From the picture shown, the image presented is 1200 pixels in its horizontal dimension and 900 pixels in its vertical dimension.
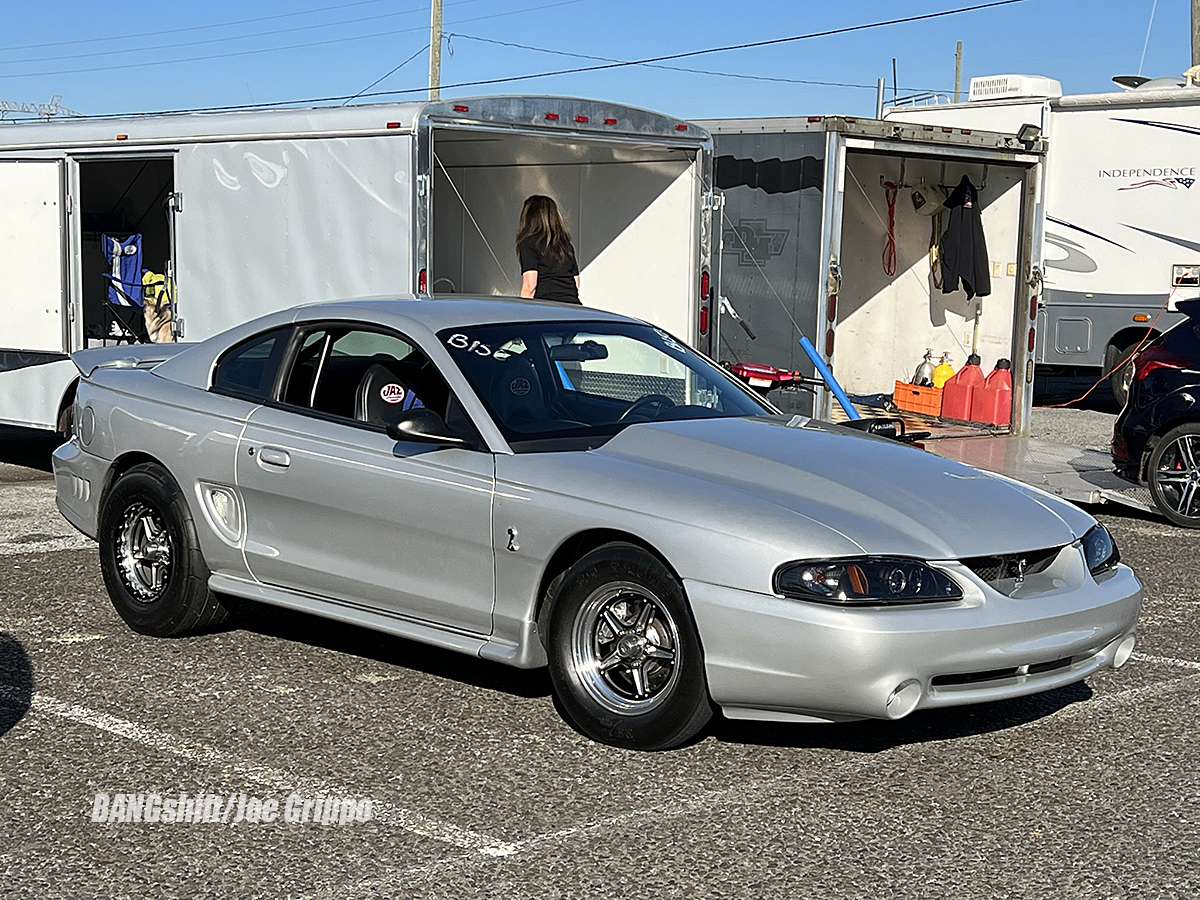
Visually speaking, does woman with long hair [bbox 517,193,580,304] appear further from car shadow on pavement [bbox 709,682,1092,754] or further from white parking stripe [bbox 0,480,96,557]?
car shadow on pavement [bbox 709,682,1092,754]

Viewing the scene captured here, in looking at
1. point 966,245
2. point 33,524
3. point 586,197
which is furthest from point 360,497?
point 966,245

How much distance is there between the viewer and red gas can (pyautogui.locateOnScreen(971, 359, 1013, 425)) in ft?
47.5

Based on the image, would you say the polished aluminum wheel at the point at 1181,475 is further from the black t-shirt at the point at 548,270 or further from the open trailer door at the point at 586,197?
the black t-shirt at the point at 548,270

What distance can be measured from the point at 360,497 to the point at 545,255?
586 centimetres

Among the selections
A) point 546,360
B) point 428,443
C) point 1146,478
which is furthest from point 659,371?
point 1146,478

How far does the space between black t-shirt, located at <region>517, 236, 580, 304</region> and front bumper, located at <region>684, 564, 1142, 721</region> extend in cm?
682

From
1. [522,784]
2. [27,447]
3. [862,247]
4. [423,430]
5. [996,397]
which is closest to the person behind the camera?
[522,784]

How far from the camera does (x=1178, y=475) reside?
10586mm

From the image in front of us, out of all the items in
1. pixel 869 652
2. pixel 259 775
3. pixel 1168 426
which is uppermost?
pixel 1168 426

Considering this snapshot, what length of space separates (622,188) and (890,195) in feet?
13.3

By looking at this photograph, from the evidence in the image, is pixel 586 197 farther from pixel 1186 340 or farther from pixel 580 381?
pixel 580 381

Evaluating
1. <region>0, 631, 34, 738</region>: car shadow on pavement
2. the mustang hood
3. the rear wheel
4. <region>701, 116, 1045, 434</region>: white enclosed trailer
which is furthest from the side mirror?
<region>701, 116, 1045, 434</region>: white enclosed trailer

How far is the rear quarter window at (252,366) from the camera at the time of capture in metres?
6.58

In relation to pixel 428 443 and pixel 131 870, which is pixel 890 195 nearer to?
pixel 428 443
